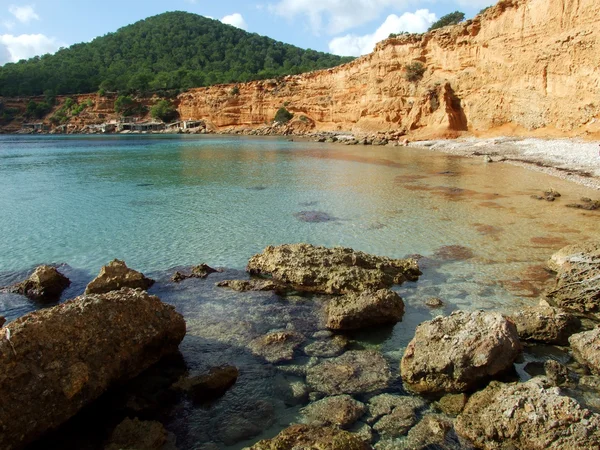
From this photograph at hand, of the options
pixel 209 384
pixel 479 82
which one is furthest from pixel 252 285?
pixel 479 82

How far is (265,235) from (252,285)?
12.3ft

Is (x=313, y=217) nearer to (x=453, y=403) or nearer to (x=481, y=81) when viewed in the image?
(x=453, y=403)

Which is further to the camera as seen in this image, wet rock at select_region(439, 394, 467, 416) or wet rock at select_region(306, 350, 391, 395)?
wet rock at select_region(306, 350, 391, 395)

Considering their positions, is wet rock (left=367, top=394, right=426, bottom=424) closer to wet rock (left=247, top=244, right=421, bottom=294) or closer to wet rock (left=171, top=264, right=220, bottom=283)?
wet rock (left=247, top=244, right=421, bottom=294)

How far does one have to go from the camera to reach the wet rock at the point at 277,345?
607cm

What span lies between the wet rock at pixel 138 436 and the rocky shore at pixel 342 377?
0.04ft

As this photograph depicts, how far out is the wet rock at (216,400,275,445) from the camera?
4.58 m

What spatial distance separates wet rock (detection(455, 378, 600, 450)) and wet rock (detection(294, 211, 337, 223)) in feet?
30.5

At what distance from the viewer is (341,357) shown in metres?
6.03

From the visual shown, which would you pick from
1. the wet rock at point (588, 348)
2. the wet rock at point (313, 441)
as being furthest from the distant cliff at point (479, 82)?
the wet rock at point (313, 441)

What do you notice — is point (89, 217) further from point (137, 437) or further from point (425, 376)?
point (425, 376)

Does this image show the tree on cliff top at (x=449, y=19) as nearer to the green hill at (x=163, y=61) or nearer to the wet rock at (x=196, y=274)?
the green hill at (x=163, y=61)

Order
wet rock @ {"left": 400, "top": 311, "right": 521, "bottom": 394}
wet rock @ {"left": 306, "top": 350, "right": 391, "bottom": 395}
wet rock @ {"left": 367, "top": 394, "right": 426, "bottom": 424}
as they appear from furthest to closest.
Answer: wet rock @ {"left": 306, "top": 350, "right": 391, "bottom": 395}
wet rock @ {"left": 400, "top": 311, "right": 521, "bottom": 394}
wet rock @ {"left": 367, "top": 394, "right": 426, "bottom": 424}

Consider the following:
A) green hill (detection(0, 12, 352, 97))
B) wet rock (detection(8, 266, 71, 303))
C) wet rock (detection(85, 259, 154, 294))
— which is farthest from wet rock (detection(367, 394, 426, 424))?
green hill (detection(0, 12, 352, 97))
